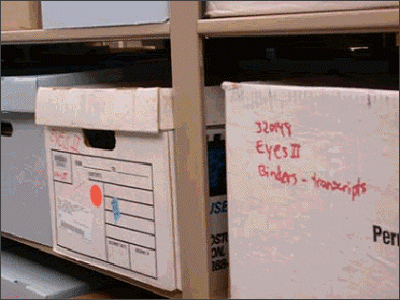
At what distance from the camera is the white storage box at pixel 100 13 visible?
0.76m

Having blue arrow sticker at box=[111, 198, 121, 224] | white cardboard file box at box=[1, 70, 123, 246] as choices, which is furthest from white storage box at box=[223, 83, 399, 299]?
white cardboard file box at box=[1, 70, 123, 246]

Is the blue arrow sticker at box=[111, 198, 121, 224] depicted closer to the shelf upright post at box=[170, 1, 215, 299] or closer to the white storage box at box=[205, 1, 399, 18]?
the shelf upright post at box=[170, 1, 215, 299]

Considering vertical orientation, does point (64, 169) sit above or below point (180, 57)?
below

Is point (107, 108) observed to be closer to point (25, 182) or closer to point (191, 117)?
point (191, 117)

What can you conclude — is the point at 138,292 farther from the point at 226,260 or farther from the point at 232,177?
the point at 232,177

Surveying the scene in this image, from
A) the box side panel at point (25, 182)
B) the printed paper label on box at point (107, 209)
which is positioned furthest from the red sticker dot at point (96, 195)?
the box side panel at point (25, 182)

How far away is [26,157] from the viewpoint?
102 cm

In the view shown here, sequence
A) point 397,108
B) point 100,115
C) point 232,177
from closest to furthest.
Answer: point 397,108 < point 232,177 < point 100,115

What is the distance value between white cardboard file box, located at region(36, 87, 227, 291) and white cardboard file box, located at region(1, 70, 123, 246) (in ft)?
0.17

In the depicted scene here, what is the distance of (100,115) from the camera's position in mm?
826

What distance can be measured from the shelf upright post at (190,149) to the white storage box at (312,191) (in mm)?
51

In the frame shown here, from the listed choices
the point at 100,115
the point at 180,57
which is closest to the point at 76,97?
the point at 100,115

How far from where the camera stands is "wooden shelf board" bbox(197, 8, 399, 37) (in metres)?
0.57

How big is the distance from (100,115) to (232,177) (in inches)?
9.0
